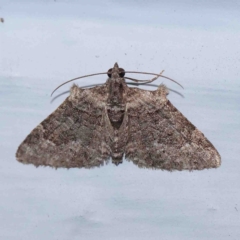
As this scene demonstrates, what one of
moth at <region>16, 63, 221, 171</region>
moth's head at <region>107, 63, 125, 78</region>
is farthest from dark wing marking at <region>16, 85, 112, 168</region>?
moth's head at <region>107, 63, 125, 78</region>

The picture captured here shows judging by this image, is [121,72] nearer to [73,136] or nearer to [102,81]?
[102,81]

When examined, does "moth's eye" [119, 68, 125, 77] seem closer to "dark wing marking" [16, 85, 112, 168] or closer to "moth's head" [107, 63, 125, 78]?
"moth's head" [107, 63, 125, 78]

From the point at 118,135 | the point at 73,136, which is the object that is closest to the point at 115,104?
the point at 118,135

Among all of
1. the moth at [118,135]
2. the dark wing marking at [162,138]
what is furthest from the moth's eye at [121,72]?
the dark wing marking at [162,138]

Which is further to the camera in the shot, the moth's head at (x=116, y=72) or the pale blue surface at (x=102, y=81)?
the pale blue surface at (x=102, y=81)

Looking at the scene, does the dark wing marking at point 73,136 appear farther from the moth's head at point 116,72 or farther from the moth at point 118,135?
the moth's head at point 116,72

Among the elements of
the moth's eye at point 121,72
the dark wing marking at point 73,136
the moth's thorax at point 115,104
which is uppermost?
the moth's eye at point 121,72
